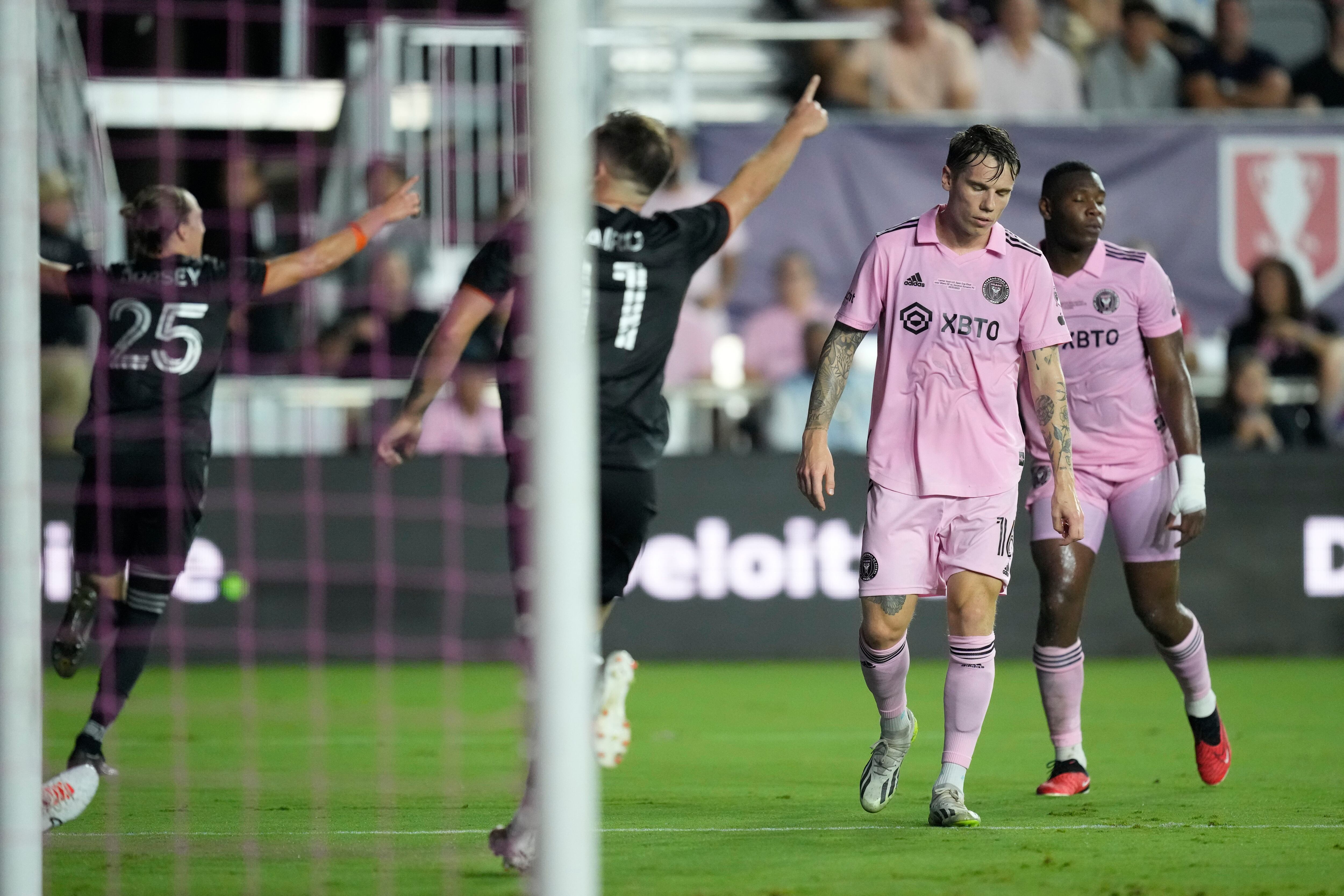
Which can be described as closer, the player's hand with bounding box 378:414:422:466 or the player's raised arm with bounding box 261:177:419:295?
the player's hand with bounding box 378:414:422:466

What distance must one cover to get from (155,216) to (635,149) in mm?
2270

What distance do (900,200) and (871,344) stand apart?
3.96ft

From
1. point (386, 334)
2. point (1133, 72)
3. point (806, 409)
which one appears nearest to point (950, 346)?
point (806, 409)

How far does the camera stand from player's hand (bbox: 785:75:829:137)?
5.48 m

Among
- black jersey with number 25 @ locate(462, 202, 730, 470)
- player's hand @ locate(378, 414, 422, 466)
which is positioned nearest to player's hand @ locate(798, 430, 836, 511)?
black jersey with number 25 @ locate(462, 202, 730, 470)

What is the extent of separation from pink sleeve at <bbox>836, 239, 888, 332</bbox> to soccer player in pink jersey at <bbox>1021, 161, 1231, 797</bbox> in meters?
0.79

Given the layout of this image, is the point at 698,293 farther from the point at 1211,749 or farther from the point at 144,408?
the point at 1211,749

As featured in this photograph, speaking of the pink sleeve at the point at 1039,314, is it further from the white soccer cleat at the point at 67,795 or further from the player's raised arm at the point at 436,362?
the white soccer cleat at the point at 67,795

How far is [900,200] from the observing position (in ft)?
42.8

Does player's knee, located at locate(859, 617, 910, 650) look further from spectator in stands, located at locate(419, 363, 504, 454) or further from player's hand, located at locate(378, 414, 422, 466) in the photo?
spectator in stands, located at locate(419, 363, 504, 454)

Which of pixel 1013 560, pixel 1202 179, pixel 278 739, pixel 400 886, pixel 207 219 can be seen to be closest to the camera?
pixel 400 886

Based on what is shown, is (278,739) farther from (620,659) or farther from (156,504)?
(620,659)

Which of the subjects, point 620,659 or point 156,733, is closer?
point 620,659

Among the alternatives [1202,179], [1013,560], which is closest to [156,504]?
[1013,560]
